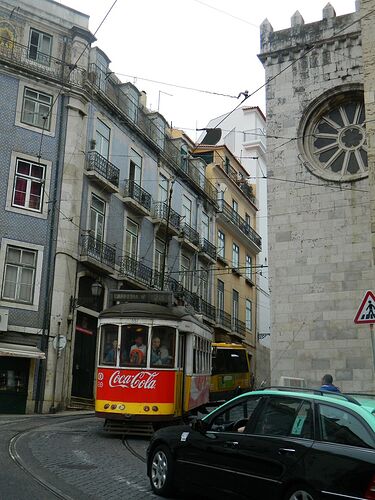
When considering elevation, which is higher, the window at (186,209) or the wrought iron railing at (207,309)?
the window at (186,209)

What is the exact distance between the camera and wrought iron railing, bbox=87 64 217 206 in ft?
83.0

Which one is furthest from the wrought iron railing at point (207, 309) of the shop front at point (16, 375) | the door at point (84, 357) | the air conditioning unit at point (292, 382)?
the air conditioning unit at point (292, 382)

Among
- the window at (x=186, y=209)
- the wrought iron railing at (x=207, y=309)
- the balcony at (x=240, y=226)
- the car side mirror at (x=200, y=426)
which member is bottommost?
the car side mirror at (x=200, y=426)

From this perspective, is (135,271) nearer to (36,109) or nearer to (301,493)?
(36,109)

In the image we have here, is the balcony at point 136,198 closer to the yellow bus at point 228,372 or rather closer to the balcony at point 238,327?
the yellow bus at point 228,372

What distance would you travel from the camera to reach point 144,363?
40.3 ft

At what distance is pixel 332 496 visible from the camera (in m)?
4.95

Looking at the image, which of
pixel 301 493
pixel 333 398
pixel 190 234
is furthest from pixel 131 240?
pixel 301 493

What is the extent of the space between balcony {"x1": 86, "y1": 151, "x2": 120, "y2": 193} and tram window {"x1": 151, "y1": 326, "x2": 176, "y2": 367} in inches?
484

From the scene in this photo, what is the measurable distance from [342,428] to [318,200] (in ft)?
42.9

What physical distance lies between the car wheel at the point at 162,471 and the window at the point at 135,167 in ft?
67.9

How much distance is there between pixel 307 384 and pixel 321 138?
7618mm

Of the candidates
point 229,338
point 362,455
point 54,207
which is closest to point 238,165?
point 229,338

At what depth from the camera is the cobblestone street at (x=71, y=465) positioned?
22.4 ft
